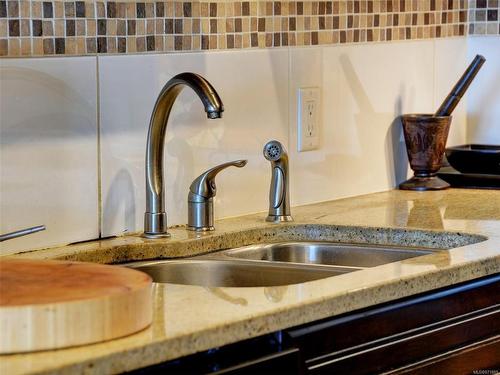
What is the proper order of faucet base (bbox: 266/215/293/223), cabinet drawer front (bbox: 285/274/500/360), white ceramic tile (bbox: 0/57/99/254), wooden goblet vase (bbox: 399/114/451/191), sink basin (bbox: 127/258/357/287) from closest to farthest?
cabinet drawer front (bbox: 285/274/500/360)
white ceramic tile (bbox: 0/57/99/254)
sink basin (bbox: 127/258/357/287)
faucet base (bbox: 266/215/293/223)
wooden goblet vase (bbox: 399/114/451/191)

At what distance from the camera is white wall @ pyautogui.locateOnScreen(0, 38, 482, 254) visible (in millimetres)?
1882

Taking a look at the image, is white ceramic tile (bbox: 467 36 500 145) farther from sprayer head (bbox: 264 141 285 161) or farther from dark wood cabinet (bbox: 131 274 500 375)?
dark wood cabinet (bbox: 131 274 500 375)

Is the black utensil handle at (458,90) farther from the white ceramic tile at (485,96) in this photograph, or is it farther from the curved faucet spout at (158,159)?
the curved faucet spout at (158,159)

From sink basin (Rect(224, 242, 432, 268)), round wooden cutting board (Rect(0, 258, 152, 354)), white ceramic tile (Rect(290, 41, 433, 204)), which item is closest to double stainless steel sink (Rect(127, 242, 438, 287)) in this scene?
sink basin (Rect(224, 242, 432, 268))

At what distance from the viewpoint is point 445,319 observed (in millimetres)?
1829

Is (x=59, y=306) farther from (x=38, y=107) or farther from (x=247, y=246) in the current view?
(x=247, y=246)

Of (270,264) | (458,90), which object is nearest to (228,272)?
(270,264)

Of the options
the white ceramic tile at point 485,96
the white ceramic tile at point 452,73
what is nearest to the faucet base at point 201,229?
the white ceramic tile at point 452,73

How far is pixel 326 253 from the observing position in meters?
2.17

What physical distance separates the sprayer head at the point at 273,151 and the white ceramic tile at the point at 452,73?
0.84m

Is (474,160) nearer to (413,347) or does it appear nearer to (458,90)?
(458,90)

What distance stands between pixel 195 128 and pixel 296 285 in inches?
24.8

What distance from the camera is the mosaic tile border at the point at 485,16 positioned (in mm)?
2973

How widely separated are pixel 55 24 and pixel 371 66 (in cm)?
96
